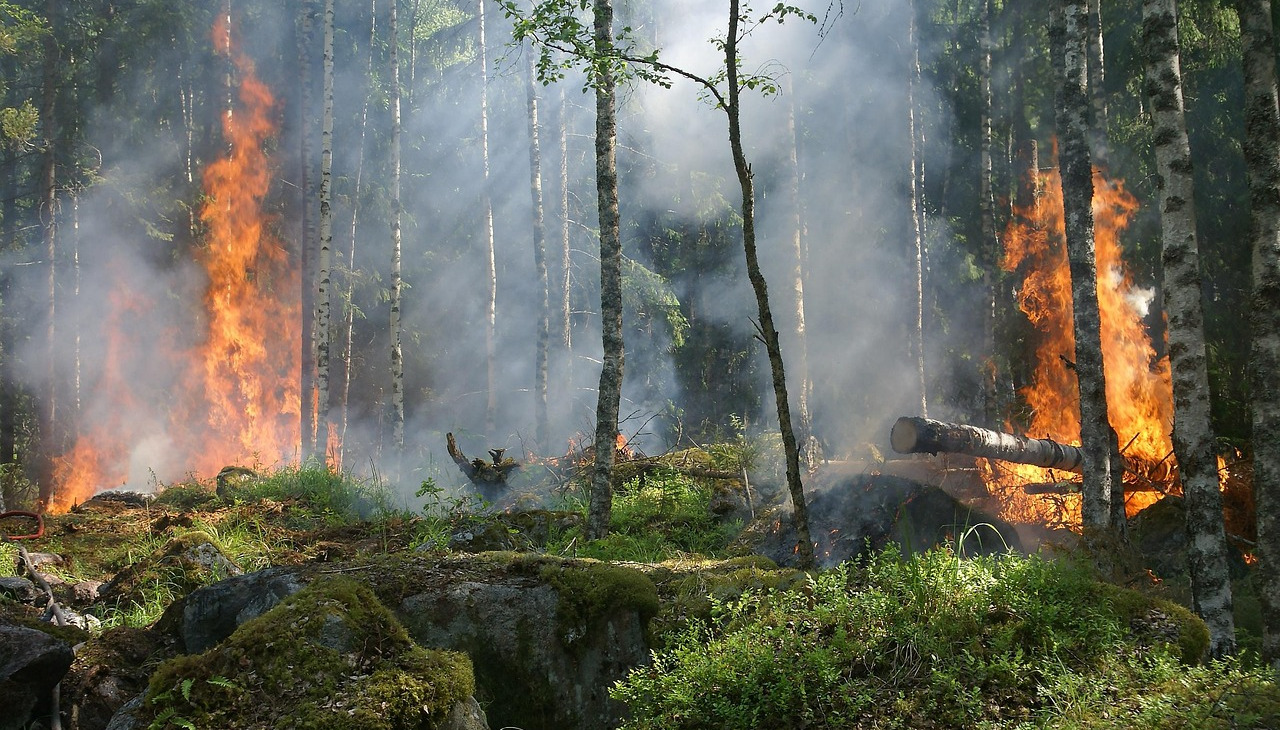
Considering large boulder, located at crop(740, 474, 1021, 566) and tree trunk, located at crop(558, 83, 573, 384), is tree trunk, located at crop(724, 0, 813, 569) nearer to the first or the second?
large boulder, located at crop(740, 474, 1021, 566)

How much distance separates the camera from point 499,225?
3142 centimetres

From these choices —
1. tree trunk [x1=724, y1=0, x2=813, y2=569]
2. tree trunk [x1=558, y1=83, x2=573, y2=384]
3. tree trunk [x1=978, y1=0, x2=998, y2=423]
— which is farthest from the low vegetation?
tree trunk [x1=558, y1=83, x2=573, y2=384]

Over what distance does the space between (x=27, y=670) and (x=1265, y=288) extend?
28.4ft

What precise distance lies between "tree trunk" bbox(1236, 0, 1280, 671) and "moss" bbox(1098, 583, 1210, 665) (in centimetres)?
233

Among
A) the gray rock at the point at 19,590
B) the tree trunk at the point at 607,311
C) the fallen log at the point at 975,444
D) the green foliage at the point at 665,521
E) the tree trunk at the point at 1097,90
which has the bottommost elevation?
the green foliage at the point at 665,521

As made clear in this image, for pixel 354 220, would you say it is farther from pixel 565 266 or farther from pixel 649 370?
pixel 649 370

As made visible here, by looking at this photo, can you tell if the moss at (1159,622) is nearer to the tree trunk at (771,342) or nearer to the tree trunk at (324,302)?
the tree trunk at (771,342)

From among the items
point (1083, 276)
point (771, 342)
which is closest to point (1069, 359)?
point (1083, 276)

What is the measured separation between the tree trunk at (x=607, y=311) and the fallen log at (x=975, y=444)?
4131 mm

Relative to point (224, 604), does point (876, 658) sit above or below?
below

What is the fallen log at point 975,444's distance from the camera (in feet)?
36.4

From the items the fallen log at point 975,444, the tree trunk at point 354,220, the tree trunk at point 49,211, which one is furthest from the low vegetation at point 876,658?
the tree trunk at point 354,220

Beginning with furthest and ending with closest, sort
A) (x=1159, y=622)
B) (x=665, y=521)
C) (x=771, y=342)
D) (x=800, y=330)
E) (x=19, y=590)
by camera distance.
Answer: (x=800, y=330), (x=665, y=521), (x=19, y=590), (x=771, y=342), (x=1159, y=622)

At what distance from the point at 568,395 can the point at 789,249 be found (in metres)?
8.17
